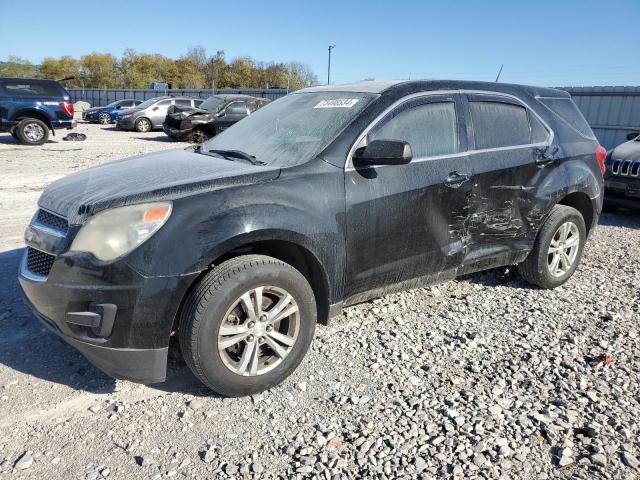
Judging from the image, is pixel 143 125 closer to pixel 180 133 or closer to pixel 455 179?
pixel 180 133

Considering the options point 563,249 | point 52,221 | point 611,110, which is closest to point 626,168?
point 563,249

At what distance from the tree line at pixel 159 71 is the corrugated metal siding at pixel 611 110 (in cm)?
6631

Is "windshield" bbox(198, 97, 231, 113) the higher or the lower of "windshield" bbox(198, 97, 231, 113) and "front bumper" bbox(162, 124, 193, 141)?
the higher

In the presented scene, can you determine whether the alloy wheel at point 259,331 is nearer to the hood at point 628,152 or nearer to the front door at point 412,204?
the front door at point 412,204

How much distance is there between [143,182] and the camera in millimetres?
2971

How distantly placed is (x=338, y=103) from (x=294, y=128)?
0.36 metres

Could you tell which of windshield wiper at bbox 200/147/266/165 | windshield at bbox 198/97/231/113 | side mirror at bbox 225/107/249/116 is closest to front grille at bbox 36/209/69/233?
windshield wiper at bbox 200/147/266/165

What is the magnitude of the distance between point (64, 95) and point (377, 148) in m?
16.1

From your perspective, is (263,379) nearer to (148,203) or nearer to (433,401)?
(433,401)

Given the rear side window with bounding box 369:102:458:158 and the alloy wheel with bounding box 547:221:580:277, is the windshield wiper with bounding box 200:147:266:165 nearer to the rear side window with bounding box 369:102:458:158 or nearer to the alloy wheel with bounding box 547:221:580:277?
the rear side window with bounding box 369:102:458:158

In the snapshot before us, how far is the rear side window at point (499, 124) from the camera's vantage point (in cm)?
397

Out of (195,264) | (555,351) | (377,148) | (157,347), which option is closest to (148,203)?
(195,264)

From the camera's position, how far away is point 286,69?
85000 mm

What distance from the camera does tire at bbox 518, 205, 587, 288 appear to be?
448cm
